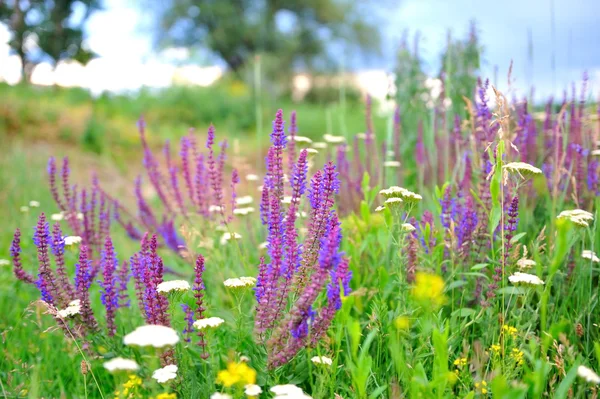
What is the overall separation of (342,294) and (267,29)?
23.9m

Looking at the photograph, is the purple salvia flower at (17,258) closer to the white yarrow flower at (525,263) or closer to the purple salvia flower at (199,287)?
the purple salvia flower at (199,287)

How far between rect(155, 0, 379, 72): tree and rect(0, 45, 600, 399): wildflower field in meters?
21.2

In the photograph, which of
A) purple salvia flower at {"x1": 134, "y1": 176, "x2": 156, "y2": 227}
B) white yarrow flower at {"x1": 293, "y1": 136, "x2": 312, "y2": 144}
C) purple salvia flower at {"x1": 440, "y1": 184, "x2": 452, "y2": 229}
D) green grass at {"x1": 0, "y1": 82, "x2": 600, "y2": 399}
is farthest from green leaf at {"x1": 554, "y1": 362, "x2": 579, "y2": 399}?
purple salvia flower at {"x1": 134, "y1": 176, "x2": 156, "y2": 227}

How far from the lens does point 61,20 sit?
1514cm

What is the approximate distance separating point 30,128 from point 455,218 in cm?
743

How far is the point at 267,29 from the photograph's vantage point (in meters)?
24.3

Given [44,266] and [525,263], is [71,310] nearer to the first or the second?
[44,266]

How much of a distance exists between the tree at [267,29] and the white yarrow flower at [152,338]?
22.6 meters

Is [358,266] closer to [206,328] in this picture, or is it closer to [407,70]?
[206,328]

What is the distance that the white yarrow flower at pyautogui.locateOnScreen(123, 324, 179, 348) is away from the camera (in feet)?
4.24

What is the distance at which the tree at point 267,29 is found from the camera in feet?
79.4

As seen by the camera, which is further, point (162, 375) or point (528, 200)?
point (528, 200)

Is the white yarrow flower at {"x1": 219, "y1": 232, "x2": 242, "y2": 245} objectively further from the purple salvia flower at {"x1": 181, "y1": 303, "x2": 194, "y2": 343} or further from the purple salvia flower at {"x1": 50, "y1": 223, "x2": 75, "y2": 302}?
the purple salvia flower at {"x1": 50, "y1": 223, "x2": 75, "y2": 302}

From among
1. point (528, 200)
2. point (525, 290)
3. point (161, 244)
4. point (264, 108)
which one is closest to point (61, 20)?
point (264, 108)
